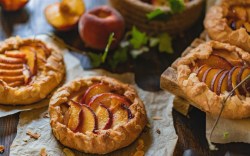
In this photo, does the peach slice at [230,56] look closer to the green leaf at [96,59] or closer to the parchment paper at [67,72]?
the green leaf at [96,59]

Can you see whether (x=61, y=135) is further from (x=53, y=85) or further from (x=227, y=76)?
(x=227, y=76)

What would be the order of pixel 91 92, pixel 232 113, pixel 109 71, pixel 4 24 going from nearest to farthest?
pixel 232 113 < pixel 91 92 < pixel 109 71 < pixel 4 24

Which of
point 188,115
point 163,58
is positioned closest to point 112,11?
point 163,58

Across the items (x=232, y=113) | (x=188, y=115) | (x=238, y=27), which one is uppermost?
(x=238, y=27)

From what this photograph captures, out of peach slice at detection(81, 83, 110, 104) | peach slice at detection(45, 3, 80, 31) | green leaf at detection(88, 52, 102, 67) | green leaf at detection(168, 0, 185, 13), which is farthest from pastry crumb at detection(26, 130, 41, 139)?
green leaf at detection(168, 0, 185, 13)

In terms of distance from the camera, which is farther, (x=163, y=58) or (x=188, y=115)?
(x=163, y=58)

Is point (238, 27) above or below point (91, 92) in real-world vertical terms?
above
